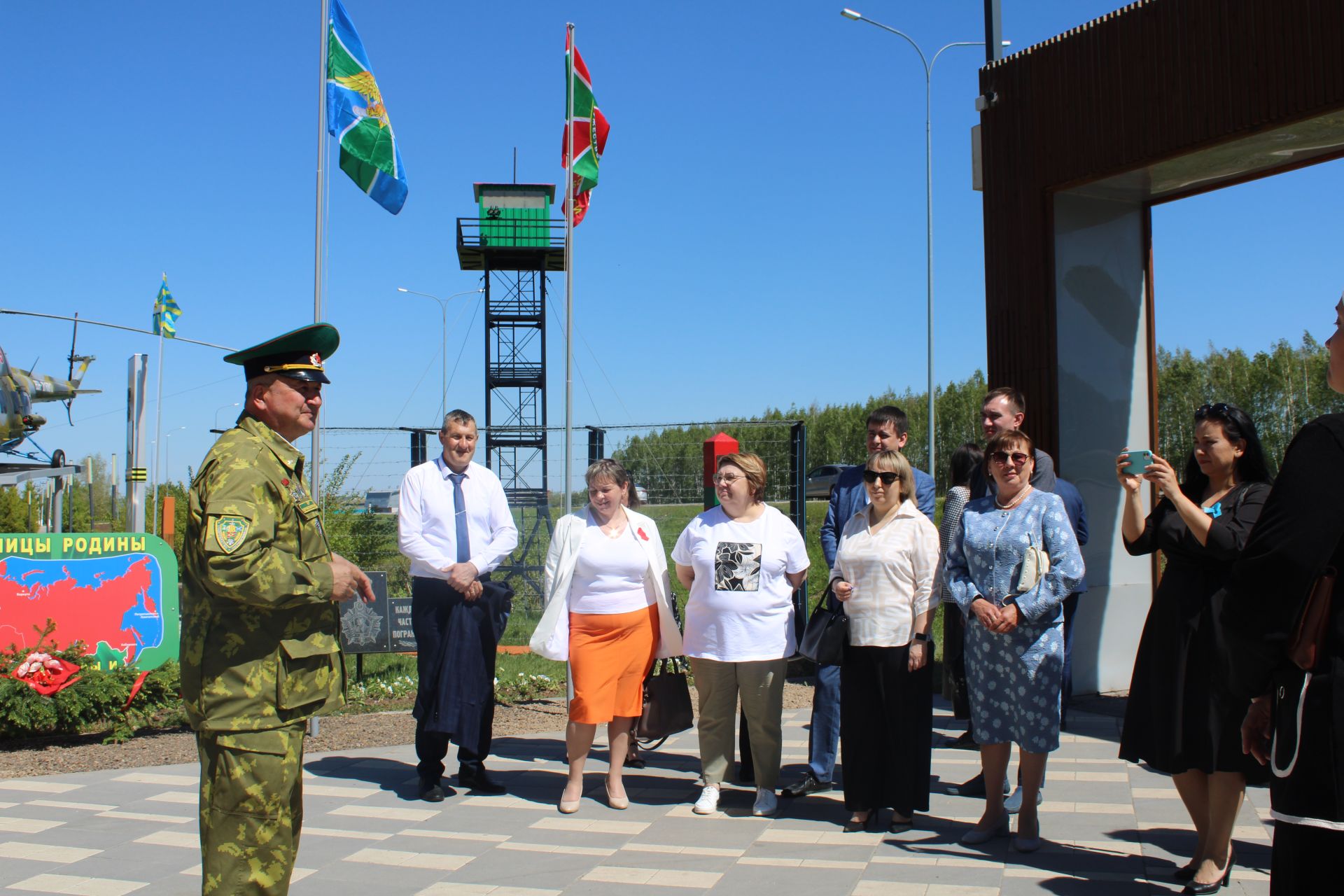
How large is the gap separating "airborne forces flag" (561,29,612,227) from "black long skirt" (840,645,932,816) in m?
4.98

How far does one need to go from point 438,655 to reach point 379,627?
3.06m

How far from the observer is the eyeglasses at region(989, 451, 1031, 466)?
4.80 meters

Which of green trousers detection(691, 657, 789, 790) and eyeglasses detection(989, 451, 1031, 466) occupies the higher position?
eyeglasses detection(989, 451, 1031, 466)

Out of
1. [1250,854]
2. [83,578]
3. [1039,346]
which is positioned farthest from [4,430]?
[1250,854]

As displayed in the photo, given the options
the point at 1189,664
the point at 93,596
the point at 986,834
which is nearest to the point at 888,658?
the point at 986,834

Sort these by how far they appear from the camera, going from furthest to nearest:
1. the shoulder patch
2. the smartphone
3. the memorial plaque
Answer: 1. the memorial plaque
2. the smartphone
3. the shoulder patch

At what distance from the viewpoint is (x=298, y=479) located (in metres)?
3.48

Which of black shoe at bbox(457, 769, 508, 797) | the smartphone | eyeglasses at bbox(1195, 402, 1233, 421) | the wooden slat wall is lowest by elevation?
black shoe at bbox(457, 769, 508, 797)

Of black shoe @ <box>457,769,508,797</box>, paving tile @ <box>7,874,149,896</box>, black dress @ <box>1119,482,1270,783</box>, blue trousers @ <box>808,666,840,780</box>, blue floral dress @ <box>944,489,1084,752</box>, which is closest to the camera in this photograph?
black dress @ <box>1119,482,1270,783</box>

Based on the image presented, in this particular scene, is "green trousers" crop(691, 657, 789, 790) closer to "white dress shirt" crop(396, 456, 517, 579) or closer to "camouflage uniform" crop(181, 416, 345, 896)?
"white dress shirt" crop(396, 456, 517, 579)

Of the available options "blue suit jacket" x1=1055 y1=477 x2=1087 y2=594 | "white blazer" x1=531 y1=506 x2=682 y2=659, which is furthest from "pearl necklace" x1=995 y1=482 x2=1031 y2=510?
"white blazer" x1=531 y1=506 x2=682 y2=659

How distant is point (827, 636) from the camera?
525 centimetres

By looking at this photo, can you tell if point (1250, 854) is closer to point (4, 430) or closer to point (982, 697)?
point (982, 697)

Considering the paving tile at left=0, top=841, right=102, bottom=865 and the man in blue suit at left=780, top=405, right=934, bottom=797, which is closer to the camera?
the paving tile at left=0, top=841, right=102, bottom=865
